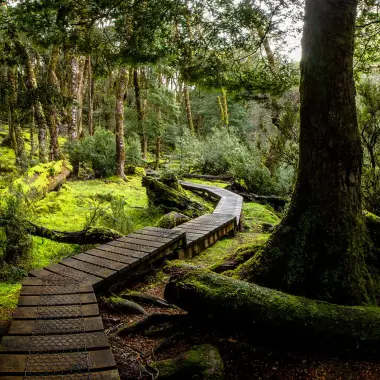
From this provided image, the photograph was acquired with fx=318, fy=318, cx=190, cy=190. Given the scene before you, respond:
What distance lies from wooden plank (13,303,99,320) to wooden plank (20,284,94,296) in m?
0.30

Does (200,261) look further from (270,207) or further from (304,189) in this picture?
(270,207)

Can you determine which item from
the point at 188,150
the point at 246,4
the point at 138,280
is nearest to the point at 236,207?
the point at 138,280

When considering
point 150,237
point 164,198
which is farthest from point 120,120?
point 150,237

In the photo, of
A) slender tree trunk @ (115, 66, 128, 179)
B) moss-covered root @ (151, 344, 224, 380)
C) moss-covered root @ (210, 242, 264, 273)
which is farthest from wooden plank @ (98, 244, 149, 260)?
slender tree trunk @ (115, 66, 128, 179)

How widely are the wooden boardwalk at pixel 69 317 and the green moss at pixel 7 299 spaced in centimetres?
48

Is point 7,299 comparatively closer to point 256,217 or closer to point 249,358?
point 249,358

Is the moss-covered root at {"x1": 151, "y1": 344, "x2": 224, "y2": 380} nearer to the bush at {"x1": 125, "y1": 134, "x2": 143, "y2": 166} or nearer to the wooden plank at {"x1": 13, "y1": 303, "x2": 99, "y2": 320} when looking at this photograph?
the wooden plank at {"x1": 13, "y1": 303, "x2": 99, "y2": 320}

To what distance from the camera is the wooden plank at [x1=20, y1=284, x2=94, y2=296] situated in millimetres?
2922

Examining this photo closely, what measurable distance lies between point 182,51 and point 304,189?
2826 mm

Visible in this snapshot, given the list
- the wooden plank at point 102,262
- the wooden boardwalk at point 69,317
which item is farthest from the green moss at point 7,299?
the wooden plank at point 102,262

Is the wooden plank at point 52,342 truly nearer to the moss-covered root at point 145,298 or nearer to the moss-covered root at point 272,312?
the moss-covered root at point 272,312

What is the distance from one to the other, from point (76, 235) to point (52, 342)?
3039 millimetres

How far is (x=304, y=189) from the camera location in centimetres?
324

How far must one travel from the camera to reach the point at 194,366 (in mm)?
2283
